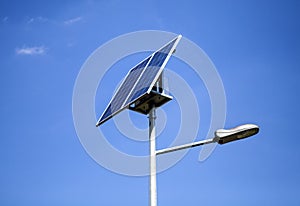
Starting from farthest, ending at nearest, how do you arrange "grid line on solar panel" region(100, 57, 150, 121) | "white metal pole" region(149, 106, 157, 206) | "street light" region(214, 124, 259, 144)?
"grid line on solar panel" region(100, 57, 150, 121)
"white metal pole" region(149, 106, 157, 206)
"street light" region(214, 124, 259, 144)

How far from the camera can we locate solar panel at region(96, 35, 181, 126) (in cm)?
986

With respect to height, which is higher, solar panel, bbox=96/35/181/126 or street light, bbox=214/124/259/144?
solar panel, bbox=96/35/181/126

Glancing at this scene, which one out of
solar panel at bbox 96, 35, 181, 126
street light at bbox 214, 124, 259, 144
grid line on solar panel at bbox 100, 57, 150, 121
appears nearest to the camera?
street light at bbox 214, 124, 259, 144

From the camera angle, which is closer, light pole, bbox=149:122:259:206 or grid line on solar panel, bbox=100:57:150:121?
light pole, bbox=149:122:259:206

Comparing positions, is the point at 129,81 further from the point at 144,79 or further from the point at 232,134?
the point at 232,134

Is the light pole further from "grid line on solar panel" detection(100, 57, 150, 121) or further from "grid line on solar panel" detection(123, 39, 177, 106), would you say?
"grid line on solar panel" detection(100, 57, 150, 121)

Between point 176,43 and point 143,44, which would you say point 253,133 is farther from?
point 143,44

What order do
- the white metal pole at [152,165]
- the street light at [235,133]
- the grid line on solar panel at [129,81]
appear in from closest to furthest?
the street light at [235,133]
the white metal pole at [152,165]
the grid line on solar panel at [129,81]

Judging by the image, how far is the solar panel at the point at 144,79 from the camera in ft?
32.3

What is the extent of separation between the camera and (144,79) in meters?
10.8

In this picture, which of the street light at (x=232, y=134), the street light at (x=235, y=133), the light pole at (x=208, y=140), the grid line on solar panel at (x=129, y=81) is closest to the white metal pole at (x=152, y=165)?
the light pole at (x=208, y=140)

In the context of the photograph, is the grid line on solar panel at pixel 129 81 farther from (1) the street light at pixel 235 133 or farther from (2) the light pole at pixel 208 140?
(1) the street light at pixel 235 133

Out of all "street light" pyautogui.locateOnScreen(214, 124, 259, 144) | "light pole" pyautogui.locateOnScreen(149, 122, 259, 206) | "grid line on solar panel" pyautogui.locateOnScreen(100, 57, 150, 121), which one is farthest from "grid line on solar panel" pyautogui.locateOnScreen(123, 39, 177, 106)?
"street light" pyautogui.locateOnScreen(214, 124, 259, 144)

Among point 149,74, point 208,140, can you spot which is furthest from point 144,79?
point 208,140
